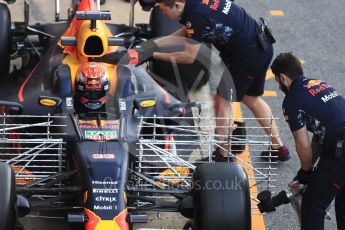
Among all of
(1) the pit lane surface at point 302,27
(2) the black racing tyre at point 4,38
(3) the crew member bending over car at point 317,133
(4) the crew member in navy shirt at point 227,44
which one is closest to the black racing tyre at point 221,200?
(3) the crew member bending over car at point 317,133

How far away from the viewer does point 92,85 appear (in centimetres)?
776

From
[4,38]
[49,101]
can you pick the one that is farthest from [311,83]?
[4,38]

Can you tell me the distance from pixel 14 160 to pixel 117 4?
4.54 m

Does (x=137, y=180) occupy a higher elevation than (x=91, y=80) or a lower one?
lower

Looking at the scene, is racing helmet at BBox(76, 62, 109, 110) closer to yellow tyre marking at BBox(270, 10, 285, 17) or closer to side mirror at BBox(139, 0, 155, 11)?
side mirror at BBox(139, 0, 155, 11)

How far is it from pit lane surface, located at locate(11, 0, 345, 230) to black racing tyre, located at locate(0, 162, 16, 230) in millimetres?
3551

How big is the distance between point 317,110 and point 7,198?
7.92ft

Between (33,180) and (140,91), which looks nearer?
(33,180)

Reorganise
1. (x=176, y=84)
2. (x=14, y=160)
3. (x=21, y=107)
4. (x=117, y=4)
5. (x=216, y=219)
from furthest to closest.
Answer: (x=117, y=4)
(x=176, y=84)
(x=21, y=107)
(x=14, y=160)
(x=216, y=219)

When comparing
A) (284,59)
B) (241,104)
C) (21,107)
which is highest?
(284,59)

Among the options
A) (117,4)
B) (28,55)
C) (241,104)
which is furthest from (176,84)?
(117,4)

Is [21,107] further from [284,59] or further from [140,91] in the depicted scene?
[284,59]

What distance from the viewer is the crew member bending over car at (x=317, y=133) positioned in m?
7.22

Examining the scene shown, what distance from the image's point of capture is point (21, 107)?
7.96 metres
